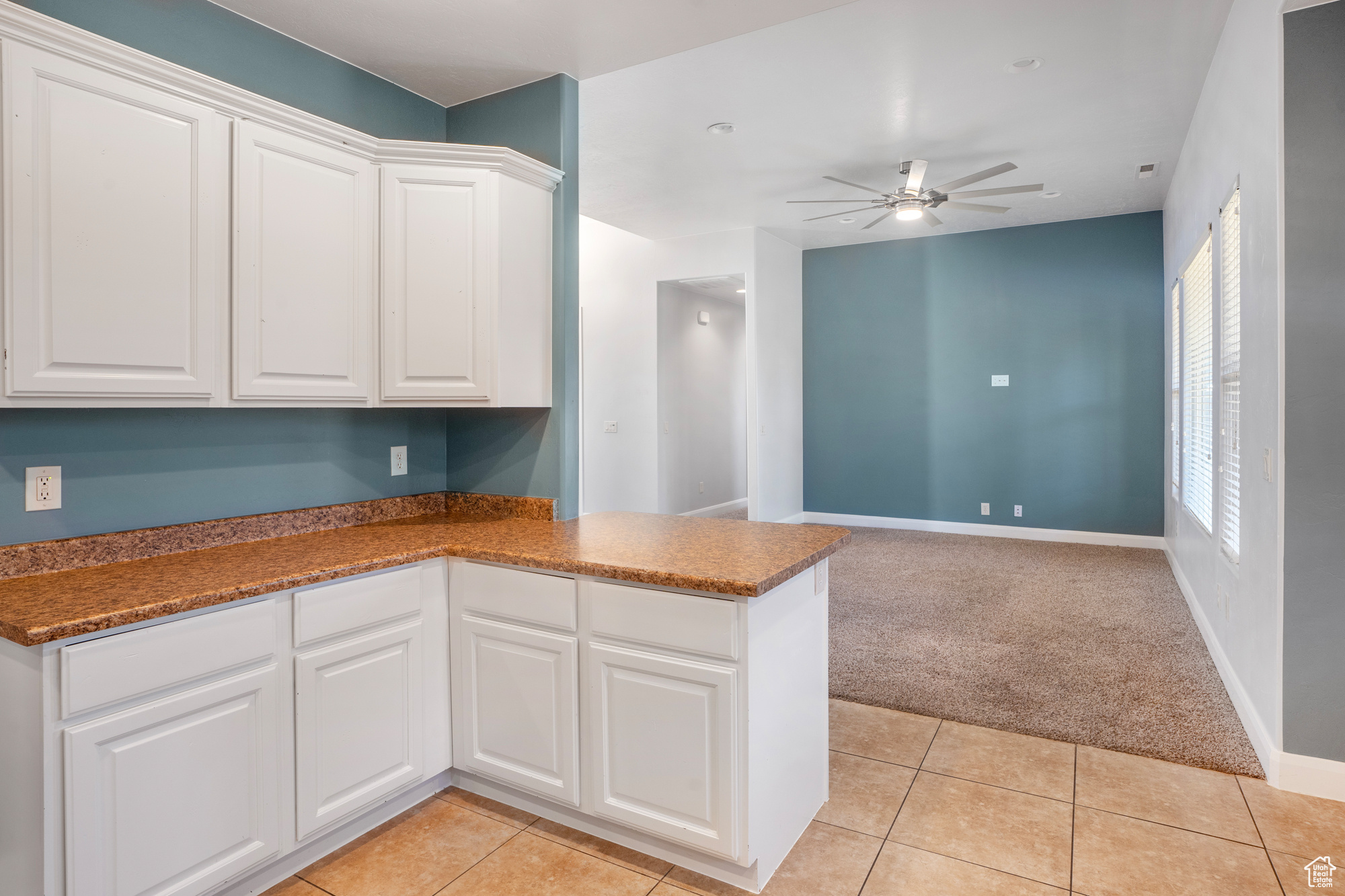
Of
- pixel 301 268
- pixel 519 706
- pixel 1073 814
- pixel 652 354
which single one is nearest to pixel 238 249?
pixel 301 268

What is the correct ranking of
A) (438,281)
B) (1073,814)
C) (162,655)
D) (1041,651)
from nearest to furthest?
(162,655)
(1073,814)
(438,281)
(1041,651)

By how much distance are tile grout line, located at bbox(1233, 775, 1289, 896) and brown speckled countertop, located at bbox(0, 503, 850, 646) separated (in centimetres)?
136

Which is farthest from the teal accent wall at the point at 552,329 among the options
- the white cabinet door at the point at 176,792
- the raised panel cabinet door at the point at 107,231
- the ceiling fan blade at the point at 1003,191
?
the ceiling fan blade at the point at 1003,191

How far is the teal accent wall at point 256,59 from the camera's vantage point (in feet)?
6.73

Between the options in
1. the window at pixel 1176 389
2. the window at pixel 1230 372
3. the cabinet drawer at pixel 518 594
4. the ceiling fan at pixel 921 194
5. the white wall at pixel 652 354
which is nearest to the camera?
the cabinet drawer at pixel 518 594

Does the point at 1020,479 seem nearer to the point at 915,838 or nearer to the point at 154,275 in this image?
the point at 915,838

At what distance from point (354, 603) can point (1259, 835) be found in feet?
8.59

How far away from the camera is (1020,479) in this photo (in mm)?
6625

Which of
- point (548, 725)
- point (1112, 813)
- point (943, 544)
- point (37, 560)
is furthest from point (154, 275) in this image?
point (943, 544)

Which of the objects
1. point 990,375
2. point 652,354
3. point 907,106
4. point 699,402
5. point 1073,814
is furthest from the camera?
point 699,402

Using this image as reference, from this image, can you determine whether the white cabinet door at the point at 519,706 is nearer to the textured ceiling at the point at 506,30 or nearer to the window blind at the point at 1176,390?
the textured ceiling at the point at 506,30

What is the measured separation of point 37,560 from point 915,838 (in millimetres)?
2500

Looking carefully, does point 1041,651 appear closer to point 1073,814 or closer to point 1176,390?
point 1073,814

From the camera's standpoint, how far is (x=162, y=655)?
1.61m
